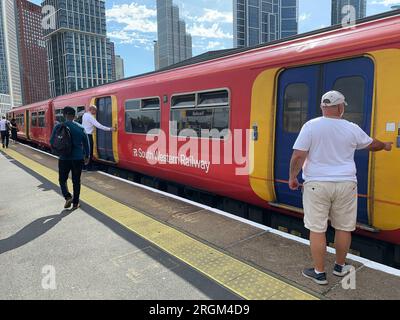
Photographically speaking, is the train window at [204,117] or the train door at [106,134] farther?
the train door at [106,134]

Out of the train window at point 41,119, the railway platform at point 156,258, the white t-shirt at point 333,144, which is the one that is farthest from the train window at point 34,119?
the white t-shirt at point 333,144

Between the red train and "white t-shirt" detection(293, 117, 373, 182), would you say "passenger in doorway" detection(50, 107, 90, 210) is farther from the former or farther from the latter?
"white t-shirt" detection(293, 117, 373, 182)

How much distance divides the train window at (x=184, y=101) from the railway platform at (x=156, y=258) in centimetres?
180

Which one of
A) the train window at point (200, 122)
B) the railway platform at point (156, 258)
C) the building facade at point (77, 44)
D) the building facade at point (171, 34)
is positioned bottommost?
the railway platform at point (156, 258)

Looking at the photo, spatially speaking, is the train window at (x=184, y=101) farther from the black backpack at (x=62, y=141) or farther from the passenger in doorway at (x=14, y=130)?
the passenger in doorway at (x=14, y=130)

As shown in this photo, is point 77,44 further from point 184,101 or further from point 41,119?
point 184,101

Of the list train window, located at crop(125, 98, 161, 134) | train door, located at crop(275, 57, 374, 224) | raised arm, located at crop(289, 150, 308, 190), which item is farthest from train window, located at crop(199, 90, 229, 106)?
raised arm, located at crop(289, 150, 308, 190)

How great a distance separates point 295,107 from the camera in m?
4.09

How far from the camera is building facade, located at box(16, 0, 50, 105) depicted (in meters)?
39.4

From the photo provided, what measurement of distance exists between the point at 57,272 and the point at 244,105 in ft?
10.7

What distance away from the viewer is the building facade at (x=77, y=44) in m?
33.7

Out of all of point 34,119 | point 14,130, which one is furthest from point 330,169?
point 14,130

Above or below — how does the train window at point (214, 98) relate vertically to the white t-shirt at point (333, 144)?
above
